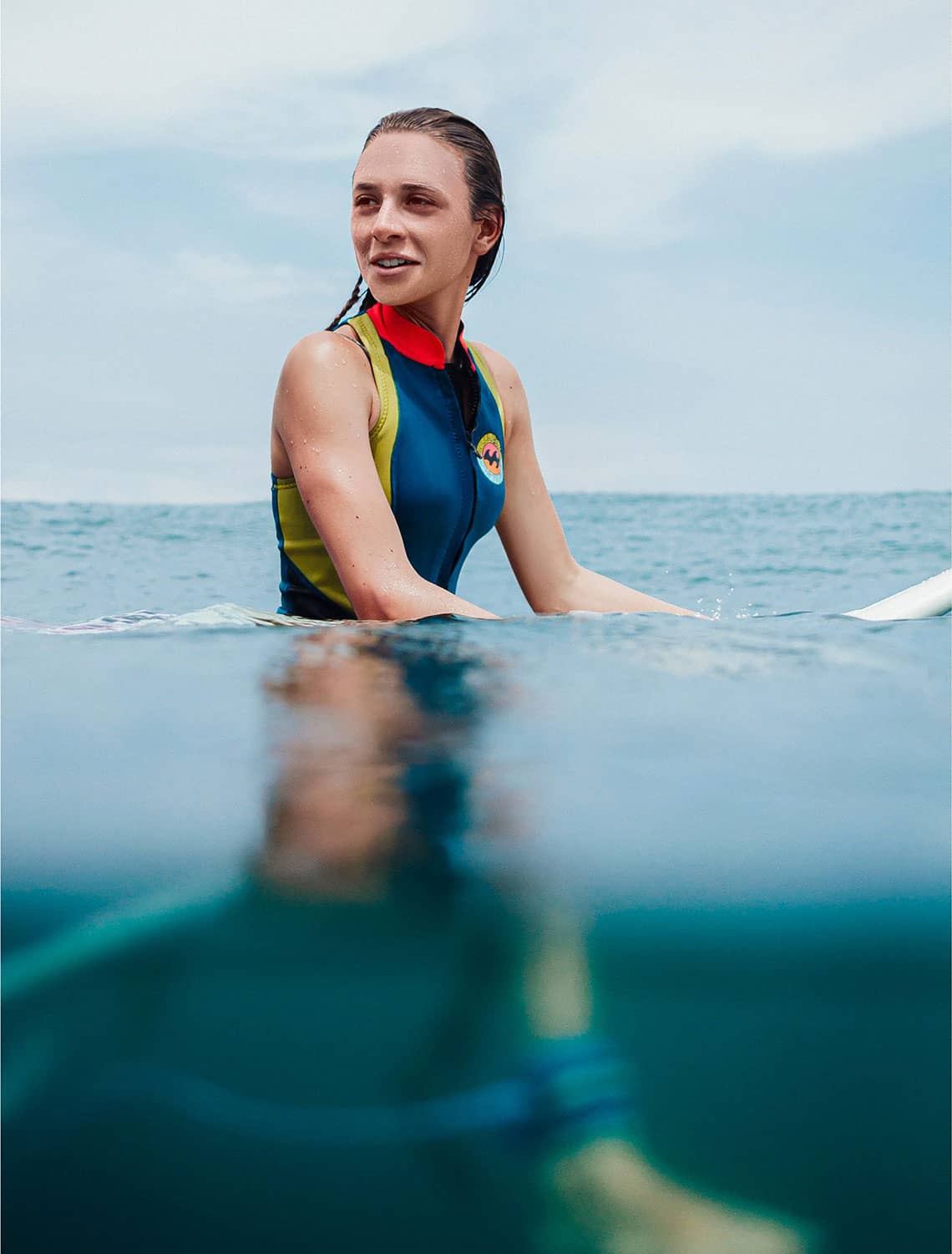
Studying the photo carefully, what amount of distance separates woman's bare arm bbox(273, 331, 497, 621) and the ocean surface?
0.79 metres

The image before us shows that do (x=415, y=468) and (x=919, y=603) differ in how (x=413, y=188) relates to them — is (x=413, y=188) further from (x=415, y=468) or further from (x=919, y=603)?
(x=919, y=603)

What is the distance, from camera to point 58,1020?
1.12ft

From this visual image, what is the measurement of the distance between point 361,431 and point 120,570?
256 inches

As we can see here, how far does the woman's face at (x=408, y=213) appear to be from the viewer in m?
1.72

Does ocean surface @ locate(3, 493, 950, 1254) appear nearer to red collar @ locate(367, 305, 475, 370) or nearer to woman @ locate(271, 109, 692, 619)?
woman @ locate(271, 109, 692, 619)

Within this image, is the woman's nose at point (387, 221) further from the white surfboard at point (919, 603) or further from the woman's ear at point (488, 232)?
the white surfboard at point (919, 603)

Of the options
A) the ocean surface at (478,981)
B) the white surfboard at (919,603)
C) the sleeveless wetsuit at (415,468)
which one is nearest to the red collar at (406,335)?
the sleeveless wetsuit at (415,468)

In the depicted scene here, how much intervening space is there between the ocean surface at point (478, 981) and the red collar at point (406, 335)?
1171 mm

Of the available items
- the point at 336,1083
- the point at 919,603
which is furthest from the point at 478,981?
the point at 919,603

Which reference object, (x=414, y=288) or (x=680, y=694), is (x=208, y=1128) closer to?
(x=680, y=694)

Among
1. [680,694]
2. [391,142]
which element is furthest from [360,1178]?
[391,142]

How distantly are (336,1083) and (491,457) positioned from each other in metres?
1.63

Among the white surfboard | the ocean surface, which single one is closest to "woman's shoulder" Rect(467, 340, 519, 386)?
the white surfboard

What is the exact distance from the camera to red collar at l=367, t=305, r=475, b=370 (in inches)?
70.0
